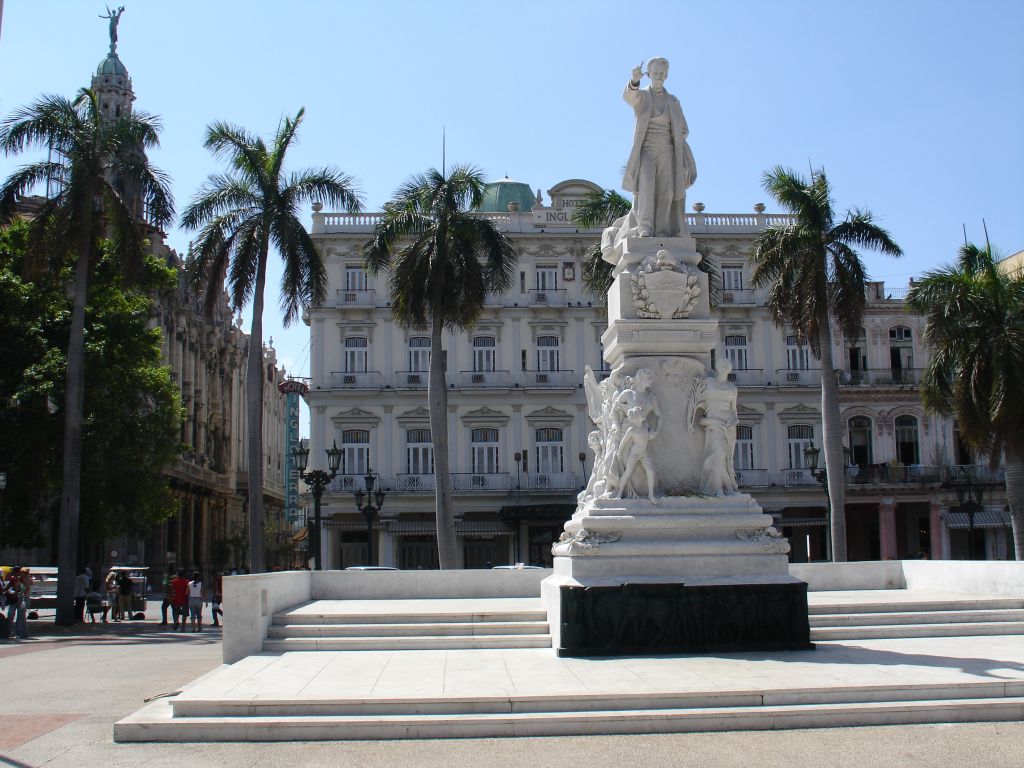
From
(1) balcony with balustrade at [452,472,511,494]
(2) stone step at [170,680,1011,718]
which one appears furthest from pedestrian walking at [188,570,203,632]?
(1) balcony with balustrade at [452,472,511,494]

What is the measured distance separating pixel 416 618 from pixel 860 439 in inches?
1498

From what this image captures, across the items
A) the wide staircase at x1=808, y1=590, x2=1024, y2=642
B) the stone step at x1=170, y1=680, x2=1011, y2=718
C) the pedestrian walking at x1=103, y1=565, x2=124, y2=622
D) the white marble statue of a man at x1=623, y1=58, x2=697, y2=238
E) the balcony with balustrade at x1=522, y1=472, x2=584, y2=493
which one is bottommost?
the pedestrian walking at x1=103, y1=565, x2=124, y2=622

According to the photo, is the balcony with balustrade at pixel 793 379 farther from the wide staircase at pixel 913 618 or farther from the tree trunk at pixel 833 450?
the wide staircase at pixel 913 618

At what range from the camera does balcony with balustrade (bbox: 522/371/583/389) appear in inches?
1770

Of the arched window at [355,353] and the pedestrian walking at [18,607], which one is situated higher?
the arched window at [355,353]

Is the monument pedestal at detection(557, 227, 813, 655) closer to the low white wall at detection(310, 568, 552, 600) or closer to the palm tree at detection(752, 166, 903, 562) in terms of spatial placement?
Answer: the low white wall at detection(310, 568, 552, 600)

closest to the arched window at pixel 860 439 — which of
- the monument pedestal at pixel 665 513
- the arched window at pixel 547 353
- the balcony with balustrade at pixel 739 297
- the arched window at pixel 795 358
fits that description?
the arched window at pixel 795 358

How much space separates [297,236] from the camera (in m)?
27.2

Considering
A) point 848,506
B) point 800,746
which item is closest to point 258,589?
point 800,746

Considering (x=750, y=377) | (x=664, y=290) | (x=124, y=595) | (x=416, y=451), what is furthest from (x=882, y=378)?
(x=664, y=290)

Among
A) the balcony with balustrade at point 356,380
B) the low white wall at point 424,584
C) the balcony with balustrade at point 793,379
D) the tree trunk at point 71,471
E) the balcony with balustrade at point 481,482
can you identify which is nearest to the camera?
the low white wall at point 424,584

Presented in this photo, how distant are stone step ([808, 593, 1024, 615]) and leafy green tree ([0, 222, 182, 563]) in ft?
66.9

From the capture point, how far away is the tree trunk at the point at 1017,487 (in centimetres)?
2542

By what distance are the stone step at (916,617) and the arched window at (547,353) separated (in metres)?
33.2
